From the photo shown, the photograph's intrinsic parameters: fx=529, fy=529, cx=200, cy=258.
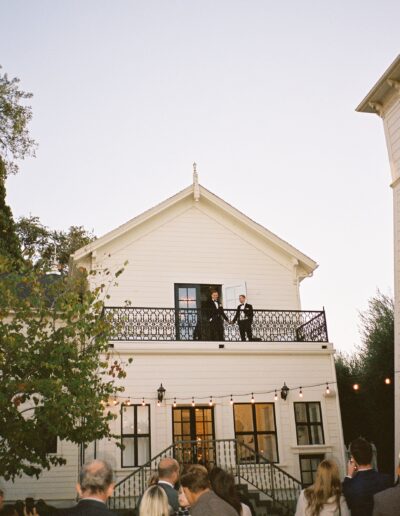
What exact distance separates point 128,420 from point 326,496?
1060 centimetres

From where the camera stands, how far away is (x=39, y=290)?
11445 millimetres

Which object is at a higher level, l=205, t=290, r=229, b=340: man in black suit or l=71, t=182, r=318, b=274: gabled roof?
l=71, t=182, r=318, b=274: gabled roof

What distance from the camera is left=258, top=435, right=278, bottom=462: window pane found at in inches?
590

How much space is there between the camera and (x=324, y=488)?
15.8 feet

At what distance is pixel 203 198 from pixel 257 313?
15.0 feet

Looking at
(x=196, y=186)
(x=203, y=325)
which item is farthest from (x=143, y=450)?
(x=196, y=186)

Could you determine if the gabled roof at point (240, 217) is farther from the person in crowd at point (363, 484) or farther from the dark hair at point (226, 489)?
the dark hair at point (226, 489)

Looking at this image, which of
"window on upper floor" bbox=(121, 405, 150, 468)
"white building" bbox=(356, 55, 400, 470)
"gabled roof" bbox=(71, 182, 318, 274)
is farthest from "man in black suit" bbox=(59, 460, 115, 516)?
"gabled roof" bbox=(71, 182, 318, 274)

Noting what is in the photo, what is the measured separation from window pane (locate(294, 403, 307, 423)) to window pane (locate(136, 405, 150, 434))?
436cm

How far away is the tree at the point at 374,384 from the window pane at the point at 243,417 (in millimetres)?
7043

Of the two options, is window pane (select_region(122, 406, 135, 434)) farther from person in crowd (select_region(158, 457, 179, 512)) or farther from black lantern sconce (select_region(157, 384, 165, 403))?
A: person in crowd (select_region(158, 457, 179, 512))

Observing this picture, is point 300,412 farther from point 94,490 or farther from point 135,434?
point 94,490

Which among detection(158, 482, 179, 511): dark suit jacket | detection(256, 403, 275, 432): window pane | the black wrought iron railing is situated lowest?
detection(158, 482, 179, 511): dark suit jacket

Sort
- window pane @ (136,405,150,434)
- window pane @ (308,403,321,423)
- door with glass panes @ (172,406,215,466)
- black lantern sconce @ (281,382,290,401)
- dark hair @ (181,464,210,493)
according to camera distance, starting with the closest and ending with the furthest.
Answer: dark hair @ (181,464,210,493) < door with glass panes @ (172,406,215,466) < window pane @ (136,405,150,434) < black lantern sconce @ (281,382,290,401) < window pane @ (308,403,321,423)
